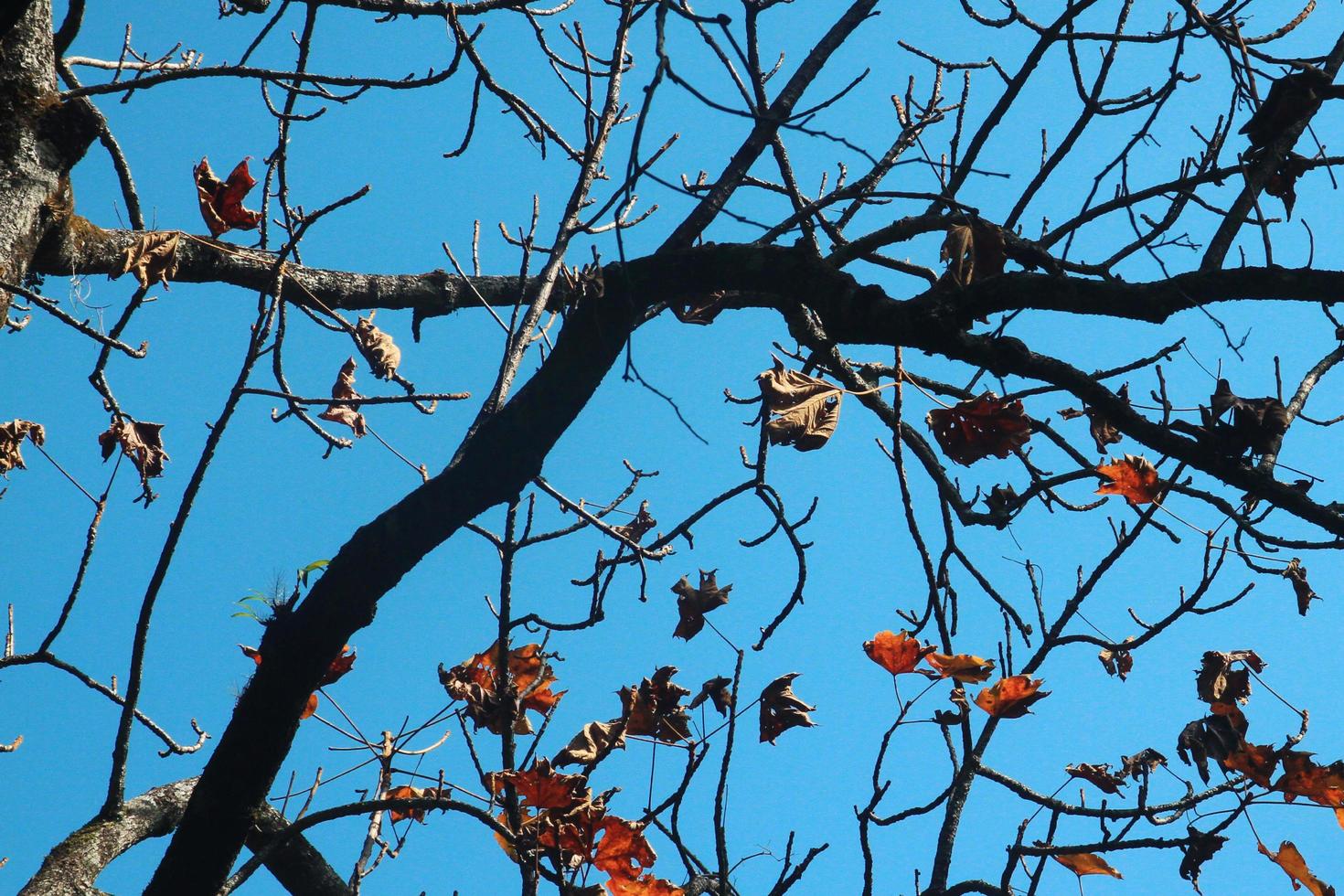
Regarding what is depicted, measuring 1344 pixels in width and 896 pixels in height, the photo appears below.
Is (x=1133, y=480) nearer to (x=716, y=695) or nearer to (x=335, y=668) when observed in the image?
(x=716, y=695)

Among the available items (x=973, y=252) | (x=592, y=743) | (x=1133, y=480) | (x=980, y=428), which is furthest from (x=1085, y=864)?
(x=973, y=252)

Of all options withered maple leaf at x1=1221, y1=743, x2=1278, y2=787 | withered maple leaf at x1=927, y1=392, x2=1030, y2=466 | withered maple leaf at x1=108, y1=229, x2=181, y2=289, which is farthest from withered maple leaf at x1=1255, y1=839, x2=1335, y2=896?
withered maple leaf at x1=108, y1=229, x2=181, y2=289

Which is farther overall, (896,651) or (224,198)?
(224,198)

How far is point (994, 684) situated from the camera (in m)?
2.34

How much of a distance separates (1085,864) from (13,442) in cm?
311

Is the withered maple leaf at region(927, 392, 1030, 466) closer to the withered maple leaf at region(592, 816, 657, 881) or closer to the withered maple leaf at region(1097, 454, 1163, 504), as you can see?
the withered maple leaf at region(1097, 454, 1163, 504)

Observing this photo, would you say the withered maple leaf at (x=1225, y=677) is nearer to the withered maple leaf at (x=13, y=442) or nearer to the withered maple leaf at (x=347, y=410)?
the withered maple leaf at (x=347, y=410)

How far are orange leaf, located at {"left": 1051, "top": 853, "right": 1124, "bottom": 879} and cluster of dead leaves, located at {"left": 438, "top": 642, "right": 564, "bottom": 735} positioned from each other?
1344mm

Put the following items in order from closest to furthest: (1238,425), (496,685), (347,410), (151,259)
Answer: (1238,425), (496,685), (151,259), (347,410)

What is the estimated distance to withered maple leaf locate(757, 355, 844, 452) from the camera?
208cm

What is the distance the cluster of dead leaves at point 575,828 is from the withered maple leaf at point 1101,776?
3.73 feet

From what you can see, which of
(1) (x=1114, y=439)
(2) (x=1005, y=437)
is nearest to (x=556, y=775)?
(2) (x=1005, y=437)

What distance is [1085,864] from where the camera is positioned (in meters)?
2.33

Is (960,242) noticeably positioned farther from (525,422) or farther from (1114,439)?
(525,422)
